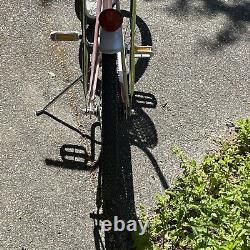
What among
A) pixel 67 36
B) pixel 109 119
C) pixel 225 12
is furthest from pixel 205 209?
pixel 225 12

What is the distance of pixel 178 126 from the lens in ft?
14.6

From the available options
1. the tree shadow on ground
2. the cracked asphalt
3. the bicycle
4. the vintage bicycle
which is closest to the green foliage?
the cracked asphalt

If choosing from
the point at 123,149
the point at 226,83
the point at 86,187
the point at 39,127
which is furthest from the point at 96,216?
the point at 226,83

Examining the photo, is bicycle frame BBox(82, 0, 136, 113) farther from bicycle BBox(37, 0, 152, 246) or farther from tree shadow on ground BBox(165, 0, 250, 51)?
tree shadow on ground BBox(165, 0, 250, 51)

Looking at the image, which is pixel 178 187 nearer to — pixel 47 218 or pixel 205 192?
pixel 205 192

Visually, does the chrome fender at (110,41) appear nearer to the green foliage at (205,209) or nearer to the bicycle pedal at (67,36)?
the bicycle pedal at (67,36)

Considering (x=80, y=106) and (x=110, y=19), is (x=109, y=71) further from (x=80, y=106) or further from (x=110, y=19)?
(x=80, y=106)

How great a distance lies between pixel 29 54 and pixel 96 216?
1698 millimetres

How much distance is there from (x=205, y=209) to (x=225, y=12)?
7.64 feet

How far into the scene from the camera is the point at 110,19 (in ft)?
10.4

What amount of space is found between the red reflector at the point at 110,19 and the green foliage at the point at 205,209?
1.27 meters

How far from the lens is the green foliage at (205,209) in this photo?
3.62 m

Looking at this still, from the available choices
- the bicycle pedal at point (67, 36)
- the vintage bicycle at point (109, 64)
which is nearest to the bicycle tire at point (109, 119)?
the vintage bicycle at point (109, 64)

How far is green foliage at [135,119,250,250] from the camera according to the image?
362cm
